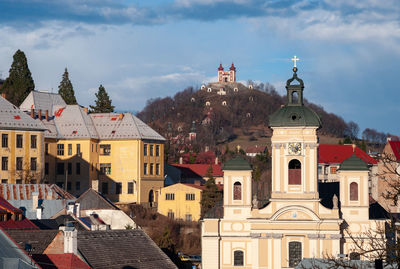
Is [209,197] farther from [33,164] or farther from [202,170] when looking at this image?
[202,170]

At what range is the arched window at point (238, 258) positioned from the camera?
7206cm

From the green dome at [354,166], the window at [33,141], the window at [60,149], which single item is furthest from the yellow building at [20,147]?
the green dome at [354,166]

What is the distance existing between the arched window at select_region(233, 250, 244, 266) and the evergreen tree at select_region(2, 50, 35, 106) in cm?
4705

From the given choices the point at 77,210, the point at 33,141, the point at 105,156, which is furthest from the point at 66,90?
the point at 77,210

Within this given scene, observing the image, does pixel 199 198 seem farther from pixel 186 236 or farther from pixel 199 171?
pixel 199 171

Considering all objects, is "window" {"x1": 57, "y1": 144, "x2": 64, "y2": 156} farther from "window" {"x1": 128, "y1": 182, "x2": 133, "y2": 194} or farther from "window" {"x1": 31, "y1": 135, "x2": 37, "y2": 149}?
"window" {"x1": 31, "y1": 135, "x2": 37, "y2": 149}

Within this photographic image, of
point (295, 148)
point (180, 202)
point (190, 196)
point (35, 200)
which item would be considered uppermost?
point (295, 148)

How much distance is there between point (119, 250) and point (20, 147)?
4054 cm

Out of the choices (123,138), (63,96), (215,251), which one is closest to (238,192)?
(215,251)

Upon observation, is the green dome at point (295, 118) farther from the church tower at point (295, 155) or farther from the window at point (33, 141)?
the window at point (33, 141)

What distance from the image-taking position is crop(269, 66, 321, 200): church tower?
7119cm

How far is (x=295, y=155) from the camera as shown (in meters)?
71.3

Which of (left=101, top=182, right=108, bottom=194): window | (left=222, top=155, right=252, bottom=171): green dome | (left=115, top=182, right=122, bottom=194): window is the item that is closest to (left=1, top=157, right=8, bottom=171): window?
(left=101, top=182, right=108, bottom=194): window

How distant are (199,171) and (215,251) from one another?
2498 inches
